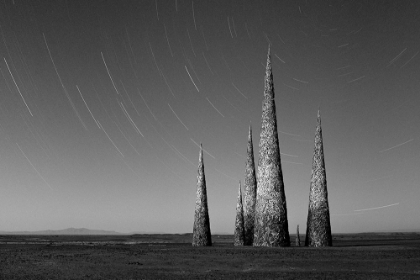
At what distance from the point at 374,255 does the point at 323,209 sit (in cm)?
849

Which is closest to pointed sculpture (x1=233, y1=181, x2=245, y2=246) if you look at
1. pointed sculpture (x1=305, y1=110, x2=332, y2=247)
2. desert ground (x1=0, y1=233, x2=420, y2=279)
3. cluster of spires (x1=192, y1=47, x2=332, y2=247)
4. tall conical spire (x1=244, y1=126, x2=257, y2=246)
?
cluster of spires (x1=192, y1=47, x2=332, y2=247)

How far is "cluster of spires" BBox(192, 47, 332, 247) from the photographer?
2691 centimetres

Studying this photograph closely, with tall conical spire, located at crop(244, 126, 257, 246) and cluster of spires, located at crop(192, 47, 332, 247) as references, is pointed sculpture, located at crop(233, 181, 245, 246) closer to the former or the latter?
cluster of spires, located at crop(192, 47, 332, 247)

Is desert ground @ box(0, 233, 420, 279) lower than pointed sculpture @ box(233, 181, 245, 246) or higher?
lower

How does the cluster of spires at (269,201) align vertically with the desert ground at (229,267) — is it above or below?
above

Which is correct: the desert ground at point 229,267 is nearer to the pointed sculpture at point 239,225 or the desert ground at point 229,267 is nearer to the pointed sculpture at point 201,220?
the pointed sculpture at point 201,220

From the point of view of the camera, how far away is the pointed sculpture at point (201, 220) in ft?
102

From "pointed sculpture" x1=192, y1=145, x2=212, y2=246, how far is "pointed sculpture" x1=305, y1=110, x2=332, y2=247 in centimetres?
700

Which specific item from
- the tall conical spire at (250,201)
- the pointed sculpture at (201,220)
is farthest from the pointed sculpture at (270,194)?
the tall conical spire at (250,201)

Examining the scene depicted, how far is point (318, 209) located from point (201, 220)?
8217 mm

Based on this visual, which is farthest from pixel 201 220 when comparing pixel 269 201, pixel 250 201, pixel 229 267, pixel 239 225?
pixel 229 267

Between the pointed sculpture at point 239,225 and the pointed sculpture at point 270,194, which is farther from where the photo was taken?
the pointed sculpture at point 239,225

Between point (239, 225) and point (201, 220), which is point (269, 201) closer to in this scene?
point (201, 220)

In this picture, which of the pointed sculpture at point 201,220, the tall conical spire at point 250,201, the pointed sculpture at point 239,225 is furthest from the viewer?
the tall conical spire at point 250,201
